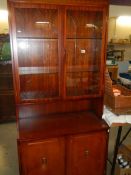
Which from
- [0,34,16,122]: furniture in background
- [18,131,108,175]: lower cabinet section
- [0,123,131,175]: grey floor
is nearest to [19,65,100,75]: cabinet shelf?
[18,131,108,175]: lower cabinet section

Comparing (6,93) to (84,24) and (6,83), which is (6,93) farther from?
(84,24)

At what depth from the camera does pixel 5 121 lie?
3.54m

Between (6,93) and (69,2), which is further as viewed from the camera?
(6,93)

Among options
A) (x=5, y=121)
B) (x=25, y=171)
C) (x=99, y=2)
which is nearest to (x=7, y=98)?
(x=5, y=121)

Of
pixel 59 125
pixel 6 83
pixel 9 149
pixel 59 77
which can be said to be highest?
pixel 59 77

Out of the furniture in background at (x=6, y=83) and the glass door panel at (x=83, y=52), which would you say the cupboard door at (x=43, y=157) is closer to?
the glass door panel at (x=83, y=52)

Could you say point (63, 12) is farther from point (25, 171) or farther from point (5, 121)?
point (5, 121)

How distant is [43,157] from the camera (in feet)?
5.57

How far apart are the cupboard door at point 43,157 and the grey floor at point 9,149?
646mm

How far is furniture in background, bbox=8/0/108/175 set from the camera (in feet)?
5.41

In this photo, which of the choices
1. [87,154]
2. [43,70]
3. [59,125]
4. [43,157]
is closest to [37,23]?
[43,70]

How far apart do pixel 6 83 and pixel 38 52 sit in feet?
6.04

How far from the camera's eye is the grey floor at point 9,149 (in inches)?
90.2

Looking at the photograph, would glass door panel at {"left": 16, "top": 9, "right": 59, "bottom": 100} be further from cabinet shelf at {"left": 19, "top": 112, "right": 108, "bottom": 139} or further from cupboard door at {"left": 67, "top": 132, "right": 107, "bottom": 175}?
cupboard door at {"left": 67, "top": 132, "right": 107, "bottom": 175}
